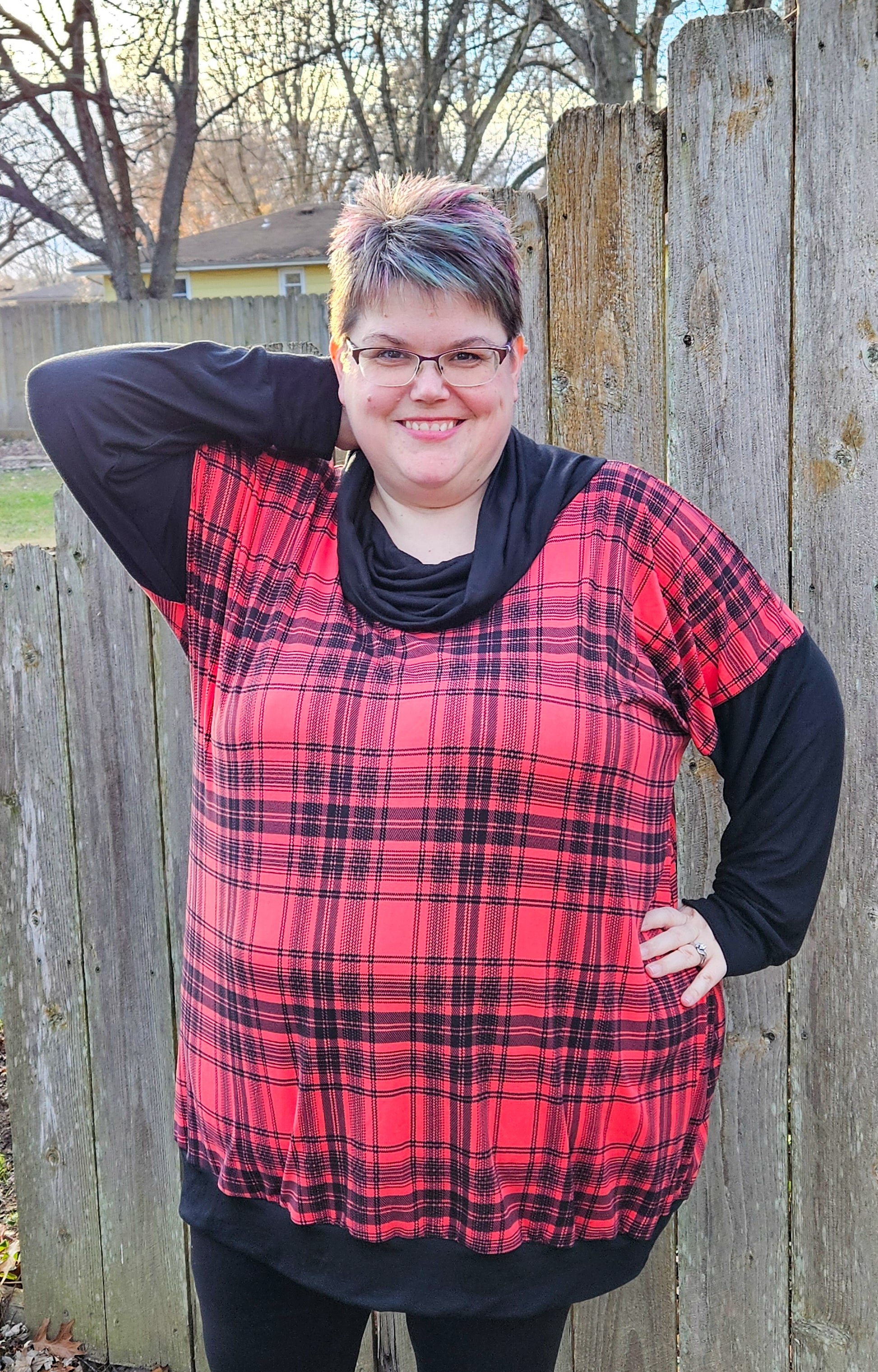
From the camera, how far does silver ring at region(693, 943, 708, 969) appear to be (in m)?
1.73

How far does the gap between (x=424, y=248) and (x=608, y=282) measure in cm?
64

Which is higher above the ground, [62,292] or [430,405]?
[62,292]

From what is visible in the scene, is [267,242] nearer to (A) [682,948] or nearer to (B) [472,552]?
(B) [472,552]

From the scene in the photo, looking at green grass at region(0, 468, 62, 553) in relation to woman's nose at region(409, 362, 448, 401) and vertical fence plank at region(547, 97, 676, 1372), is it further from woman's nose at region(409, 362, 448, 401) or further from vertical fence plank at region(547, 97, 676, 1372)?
woman's nose at region(409, 362, 448, 401)

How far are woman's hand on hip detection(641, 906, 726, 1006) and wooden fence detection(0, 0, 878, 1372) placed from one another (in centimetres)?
49

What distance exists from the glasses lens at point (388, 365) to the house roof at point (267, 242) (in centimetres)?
2618

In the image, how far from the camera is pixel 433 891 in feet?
5.08

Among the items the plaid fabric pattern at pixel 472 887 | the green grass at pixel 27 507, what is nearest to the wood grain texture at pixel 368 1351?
the plaid fabric pattern at pixel 472 887

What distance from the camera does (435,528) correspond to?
1.75m

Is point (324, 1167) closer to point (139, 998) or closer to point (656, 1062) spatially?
point (656, 1062)

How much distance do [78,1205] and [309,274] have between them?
91.0 feet

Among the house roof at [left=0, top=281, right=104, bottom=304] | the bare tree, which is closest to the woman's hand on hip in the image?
the bare tree

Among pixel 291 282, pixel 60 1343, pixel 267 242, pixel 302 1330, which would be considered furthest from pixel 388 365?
pixel 291 282

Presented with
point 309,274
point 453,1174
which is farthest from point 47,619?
point 309,274
